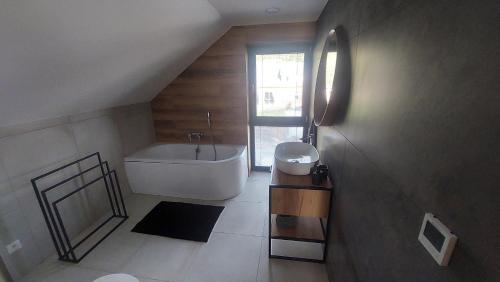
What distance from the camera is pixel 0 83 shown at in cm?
120

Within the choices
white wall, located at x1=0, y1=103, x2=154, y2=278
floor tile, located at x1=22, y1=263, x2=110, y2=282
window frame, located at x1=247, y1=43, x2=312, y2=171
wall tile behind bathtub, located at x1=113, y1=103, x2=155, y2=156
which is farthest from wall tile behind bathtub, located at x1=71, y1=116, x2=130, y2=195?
window frame, located at x1=247, y1=43, x2=312, y2=171

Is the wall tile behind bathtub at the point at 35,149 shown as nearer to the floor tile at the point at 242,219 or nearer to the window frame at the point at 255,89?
the floor tile at the point at 242,219

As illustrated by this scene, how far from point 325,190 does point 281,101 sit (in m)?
1.94

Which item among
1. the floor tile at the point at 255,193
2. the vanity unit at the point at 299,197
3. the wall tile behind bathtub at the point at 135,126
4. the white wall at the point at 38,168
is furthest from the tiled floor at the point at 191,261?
the wall tile behind bathtub at the point at 135,126

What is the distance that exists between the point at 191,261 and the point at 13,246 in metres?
1.50

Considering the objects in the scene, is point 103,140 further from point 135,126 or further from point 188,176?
point 188,176

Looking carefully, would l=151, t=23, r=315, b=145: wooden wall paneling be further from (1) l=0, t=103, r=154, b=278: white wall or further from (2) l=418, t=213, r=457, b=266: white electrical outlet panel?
(2) l=418, t=213, r=457, b=266: white electrical outlet panel

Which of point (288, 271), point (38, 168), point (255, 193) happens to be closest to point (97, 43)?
point (38, 168)

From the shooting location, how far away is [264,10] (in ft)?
7.28

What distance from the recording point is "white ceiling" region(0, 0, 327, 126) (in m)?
1.02

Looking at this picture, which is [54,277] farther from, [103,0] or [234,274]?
[103,0]

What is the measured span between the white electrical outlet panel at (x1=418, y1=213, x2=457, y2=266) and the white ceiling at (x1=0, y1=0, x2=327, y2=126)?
170 cm

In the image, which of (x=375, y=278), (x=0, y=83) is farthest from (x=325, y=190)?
(x=0, y=83)

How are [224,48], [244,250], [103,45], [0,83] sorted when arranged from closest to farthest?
[0,83]
[103,45]
[244,250]
[224,48]
